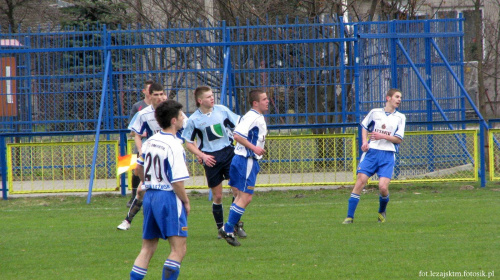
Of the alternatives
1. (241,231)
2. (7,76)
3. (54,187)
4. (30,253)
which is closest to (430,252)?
(241,231)

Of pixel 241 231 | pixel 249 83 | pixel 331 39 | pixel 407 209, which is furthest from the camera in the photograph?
pixel 249 83

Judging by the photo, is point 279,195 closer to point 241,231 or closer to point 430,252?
point 241,231

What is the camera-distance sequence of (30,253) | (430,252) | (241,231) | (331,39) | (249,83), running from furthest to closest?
(249,83)
(331,39)
(241,231)
(30,253)
(430,252)

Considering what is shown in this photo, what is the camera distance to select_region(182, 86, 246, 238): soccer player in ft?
27.8

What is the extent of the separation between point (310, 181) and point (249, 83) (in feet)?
8.04

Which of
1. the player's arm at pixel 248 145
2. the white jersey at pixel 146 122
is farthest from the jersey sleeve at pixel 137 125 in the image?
the player's arm at pixel 248 145

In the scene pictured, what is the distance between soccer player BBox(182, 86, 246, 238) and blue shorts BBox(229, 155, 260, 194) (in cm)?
34

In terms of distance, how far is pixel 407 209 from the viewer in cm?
1077

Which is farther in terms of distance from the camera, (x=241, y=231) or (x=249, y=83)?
(x=249, y=83)

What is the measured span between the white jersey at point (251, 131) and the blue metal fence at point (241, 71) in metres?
4.99

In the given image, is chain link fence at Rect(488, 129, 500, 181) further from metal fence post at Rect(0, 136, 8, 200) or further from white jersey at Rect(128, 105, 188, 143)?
metal fence post at Rect(0, 136, 8, 200)

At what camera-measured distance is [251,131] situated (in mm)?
8180

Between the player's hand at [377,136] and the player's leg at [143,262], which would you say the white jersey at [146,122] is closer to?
the player's hand at [377,136]

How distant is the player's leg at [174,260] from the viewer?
5422 mm
